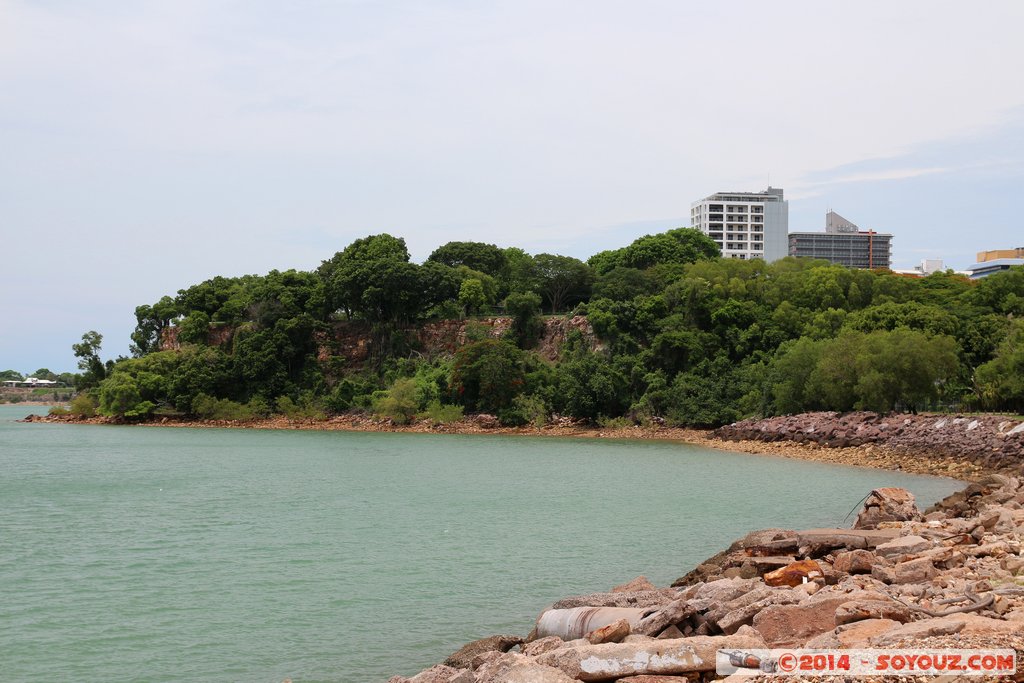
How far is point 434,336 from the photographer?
69.1 m

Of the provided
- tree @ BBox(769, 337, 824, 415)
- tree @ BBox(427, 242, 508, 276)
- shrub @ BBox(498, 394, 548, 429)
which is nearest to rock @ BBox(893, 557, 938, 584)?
tree @ BBox(769, 337, 824, 415)

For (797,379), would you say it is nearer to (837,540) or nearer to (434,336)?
(434,336)

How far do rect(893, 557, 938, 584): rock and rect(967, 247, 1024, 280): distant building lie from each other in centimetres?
10715

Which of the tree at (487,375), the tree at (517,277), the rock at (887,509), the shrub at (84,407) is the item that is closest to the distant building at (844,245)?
the tree at (517,277)

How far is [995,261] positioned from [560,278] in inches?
2790

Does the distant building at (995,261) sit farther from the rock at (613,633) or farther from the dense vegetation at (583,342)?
the rock at (613,633)

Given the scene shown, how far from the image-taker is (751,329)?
58.1 metres

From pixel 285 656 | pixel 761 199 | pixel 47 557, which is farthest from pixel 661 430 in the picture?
pixel 761 199

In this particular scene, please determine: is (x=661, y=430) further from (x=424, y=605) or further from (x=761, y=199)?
(x=761, y=199)

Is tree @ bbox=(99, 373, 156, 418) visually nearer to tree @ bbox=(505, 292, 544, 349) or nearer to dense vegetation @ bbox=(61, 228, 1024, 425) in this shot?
dense vegetation @ bbox=(61, 228, 1024, 425)

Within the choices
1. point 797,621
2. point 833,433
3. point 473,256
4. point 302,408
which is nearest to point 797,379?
point 833,433

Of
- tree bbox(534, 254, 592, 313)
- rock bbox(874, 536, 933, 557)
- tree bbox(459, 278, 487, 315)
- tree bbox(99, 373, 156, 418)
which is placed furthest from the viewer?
tree bbox(534, 254, 592, 313)

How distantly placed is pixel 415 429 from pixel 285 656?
48885mm

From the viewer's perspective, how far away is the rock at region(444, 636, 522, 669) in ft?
32.2
